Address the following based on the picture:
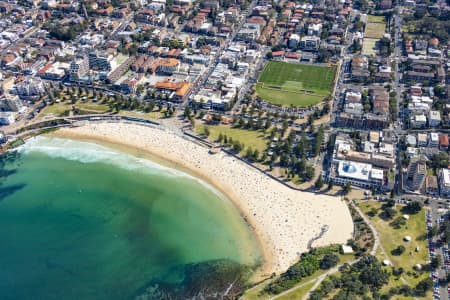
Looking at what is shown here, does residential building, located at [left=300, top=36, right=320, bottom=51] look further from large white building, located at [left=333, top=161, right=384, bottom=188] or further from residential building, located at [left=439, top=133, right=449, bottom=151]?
large white building, located at [left=333, top=161, right=384, bottom=188]

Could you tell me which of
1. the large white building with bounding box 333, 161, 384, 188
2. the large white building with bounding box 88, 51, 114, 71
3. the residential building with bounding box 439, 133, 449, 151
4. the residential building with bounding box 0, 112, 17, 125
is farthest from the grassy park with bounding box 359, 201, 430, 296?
the residential building with bounding box 0, 112, 17, 125

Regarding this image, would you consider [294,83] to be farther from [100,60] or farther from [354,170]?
[100,60]

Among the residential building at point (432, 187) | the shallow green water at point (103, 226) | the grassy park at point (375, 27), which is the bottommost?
the shallow green water at point (103, 226)

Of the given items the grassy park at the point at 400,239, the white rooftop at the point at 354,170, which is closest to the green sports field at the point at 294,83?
the white rooftop at the point at 354,170

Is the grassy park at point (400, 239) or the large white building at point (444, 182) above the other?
the large white building at point (444, 182)

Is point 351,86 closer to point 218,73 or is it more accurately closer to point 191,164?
point 218,73

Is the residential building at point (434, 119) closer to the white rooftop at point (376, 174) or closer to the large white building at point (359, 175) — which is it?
the large white building at point (359, 175)

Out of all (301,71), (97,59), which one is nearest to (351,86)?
(301,71)
